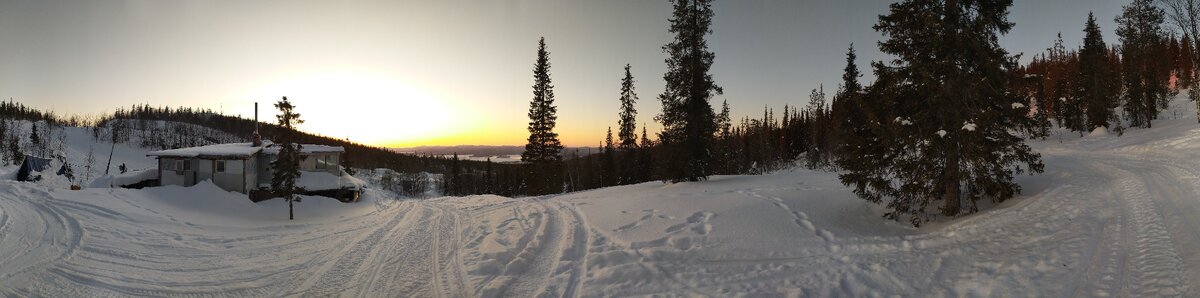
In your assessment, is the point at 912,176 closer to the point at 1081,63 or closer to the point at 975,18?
the point at 975,18

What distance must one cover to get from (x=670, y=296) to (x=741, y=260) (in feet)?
7.17

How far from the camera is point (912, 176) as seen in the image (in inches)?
408

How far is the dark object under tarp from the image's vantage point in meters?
29.3

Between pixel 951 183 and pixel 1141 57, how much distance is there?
45223mm

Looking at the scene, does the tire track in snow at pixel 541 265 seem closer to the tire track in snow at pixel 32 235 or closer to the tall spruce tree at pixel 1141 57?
the tire track in snow at pixel 32 235

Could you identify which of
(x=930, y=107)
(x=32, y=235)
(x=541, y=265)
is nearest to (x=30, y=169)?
(x=32, y=235)

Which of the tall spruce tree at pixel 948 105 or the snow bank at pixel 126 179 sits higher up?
the tall spruce tree at pixel 948 105

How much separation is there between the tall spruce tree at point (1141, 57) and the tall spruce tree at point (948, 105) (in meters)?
40.5

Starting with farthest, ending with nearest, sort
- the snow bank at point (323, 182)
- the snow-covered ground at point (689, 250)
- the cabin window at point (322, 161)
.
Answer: the cabin window at point (322, 161) < the snow bank at point (323, 182) < the snow-covered ground at point (689, 250)

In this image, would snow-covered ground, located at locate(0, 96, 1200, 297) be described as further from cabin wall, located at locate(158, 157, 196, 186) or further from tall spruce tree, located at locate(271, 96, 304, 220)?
cabin wall, located at locate(158, 157, 196, 186)

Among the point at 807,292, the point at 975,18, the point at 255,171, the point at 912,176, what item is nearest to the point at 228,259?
the point at 807,292

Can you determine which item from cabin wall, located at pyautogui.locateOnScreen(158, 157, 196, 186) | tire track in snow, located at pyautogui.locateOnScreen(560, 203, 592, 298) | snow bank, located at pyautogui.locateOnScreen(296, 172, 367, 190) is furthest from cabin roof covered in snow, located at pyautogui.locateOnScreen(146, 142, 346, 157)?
tire track in snow, located at pyautogui.locateOnScreen(560, 203, 592, 298)

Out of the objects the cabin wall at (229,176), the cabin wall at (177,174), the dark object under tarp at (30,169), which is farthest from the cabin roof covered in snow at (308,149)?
the dark object under tarp at (30,169)

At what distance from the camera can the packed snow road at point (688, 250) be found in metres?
6.69
